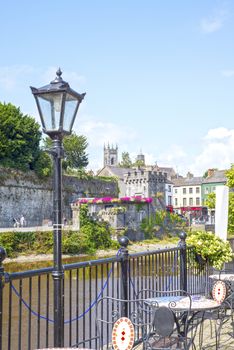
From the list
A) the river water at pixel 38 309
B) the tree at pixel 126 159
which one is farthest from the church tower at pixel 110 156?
the river water at pixel 38 309

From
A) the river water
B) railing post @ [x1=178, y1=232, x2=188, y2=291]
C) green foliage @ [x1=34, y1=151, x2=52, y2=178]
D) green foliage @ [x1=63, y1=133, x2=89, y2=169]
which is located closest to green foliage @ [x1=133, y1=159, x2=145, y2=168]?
green foliage @ [x1=63, y1=133, x2=89, y2=169]

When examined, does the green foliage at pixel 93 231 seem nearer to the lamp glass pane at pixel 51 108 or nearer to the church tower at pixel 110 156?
the lamp glass pane at pixel 51 108

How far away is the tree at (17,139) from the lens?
41750 mm

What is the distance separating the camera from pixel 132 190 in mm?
57250

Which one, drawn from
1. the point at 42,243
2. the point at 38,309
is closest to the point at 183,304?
the point at 38,309

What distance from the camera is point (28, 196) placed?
44219 mm

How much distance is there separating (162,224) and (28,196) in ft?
45.1

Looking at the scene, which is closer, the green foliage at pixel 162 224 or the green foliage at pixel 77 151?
the green foliage at pixel 162 224

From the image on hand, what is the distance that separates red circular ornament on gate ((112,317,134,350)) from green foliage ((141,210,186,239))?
41.9 m

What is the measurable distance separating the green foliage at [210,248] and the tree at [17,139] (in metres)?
35.1

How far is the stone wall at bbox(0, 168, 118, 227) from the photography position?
41750 millimetres

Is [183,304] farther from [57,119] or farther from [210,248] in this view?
[210,248]

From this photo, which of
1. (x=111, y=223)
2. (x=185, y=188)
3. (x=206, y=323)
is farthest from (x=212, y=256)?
(x=185, y=188)

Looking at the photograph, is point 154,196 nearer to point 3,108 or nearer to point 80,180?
point 80,180
